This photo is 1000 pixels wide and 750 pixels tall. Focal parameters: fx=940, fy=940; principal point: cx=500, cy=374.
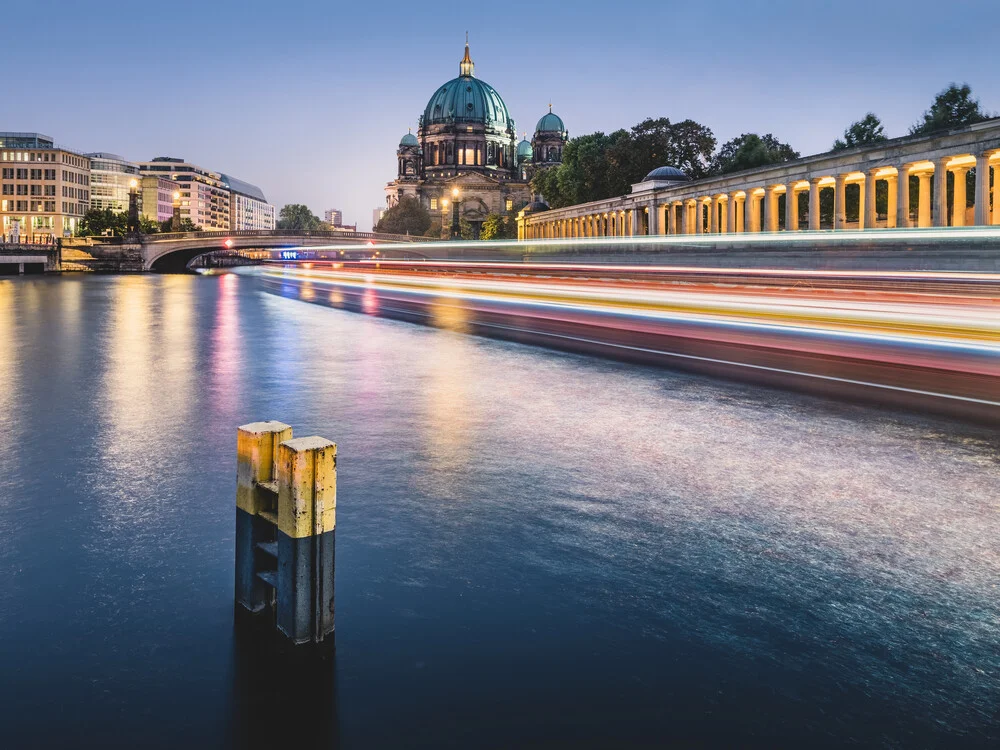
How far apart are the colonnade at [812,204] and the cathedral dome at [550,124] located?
87749mm

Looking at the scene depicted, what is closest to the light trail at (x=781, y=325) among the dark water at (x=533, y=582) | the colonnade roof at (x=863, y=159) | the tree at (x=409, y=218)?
the dark water at (x=533, y=582)

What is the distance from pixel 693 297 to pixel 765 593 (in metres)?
18.4

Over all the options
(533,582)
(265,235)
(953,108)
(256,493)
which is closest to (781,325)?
(533,582)

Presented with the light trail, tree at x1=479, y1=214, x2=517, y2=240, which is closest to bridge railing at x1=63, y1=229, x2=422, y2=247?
tree at x1=479, y1=214, x2=517, y2=240

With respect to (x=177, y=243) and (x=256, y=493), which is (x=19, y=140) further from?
(x=256, y=493)

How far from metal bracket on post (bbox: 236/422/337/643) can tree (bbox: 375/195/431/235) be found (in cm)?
16233

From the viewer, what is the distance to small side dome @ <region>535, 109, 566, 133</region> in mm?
174875

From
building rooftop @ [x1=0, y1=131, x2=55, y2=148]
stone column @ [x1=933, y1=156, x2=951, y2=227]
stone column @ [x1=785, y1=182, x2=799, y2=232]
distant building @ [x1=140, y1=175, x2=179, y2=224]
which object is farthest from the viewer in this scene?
distant building @ [x1=140, y1=175, x2=179, y2=224]

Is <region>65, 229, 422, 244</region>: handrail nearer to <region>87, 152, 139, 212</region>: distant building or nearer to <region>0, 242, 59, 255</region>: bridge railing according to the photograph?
<region>0, 242, 59, 255</region>: bridge railing

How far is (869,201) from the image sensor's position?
44.6 metres

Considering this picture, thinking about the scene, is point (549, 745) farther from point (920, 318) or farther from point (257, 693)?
point (920, 318)

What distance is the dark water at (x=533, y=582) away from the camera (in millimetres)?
3391

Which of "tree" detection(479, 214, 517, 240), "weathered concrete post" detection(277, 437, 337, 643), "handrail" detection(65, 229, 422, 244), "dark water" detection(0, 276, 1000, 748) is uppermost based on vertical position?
"tree" detection(479, 214, 517, 240)

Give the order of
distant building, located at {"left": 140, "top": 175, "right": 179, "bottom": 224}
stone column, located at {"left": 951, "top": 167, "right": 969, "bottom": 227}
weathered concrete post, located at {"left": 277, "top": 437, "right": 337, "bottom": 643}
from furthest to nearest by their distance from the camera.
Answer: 1. distant building, located at {"left": 140, "top": 175, "right": 179, "bottom": 224}
2. stone column, located at {"left": 951, "top": 167, "right": 969, "bottom": 227}
3. weathered concrete post, located at {"left": 277, "top": 437, "right": 337, "bottom": 643}
